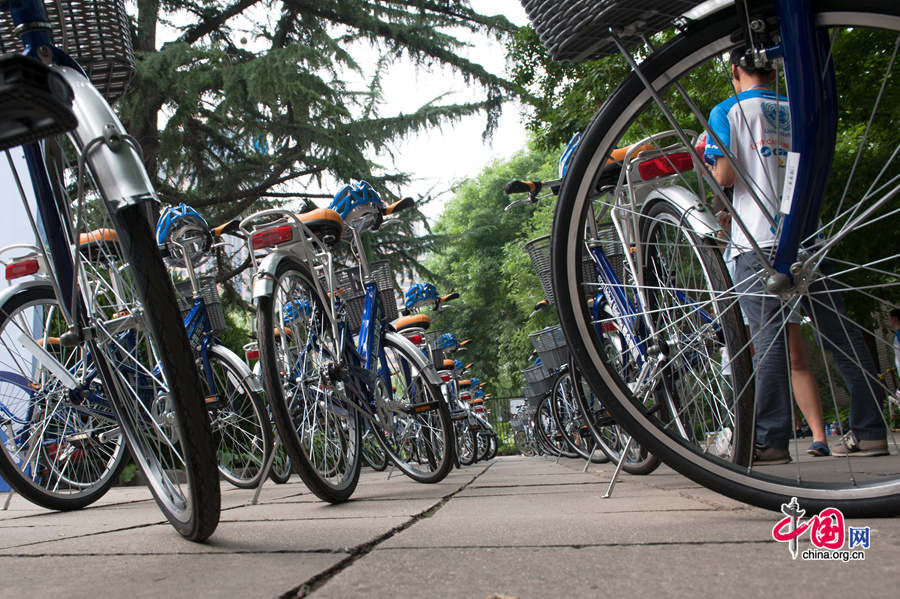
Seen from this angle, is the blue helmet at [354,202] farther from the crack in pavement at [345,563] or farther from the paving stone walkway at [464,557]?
the crack in pavement at [345,563]

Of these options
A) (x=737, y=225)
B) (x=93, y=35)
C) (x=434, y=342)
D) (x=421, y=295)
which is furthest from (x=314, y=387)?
(x=434, y=342)

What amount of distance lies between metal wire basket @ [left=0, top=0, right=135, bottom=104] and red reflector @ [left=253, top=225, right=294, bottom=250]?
111 cm

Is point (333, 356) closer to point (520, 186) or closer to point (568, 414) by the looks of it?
point (520, 186)

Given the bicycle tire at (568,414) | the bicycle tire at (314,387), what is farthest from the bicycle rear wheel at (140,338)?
the bicycle tire at (568,414)

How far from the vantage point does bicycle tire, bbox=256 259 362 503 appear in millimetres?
→ 2826

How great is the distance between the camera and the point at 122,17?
1849 millimetres

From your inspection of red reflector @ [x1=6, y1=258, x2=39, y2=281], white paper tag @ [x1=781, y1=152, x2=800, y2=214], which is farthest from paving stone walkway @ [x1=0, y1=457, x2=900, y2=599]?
red reflector @ [x1=6, y1=258, x2=39, y2=281]

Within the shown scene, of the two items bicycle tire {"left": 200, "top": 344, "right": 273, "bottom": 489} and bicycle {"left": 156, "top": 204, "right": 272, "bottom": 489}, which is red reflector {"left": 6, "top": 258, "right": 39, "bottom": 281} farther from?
bicycle tire {"left": 200, "top": 344, "right": 273, "bottom": 489}

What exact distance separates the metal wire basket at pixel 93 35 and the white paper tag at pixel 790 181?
1.67m

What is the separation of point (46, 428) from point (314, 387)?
4.34 ft

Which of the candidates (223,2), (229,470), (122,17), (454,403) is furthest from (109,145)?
(223,2)

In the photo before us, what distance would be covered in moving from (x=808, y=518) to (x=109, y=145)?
154 cm

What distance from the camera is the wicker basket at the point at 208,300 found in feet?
12.9

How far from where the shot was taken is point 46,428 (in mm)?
3221
